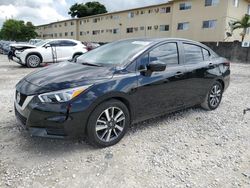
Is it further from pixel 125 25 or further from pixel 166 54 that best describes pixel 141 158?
pixel 125 25

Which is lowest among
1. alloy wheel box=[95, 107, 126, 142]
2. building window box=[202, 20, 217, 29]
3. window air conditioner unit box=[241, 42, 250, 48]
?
alloy wheel box=[95, 107, 126, 142]

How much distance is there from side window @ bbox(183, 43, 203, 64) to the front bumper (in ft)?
7.54

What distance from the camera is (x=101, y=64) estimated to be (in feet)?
11.0

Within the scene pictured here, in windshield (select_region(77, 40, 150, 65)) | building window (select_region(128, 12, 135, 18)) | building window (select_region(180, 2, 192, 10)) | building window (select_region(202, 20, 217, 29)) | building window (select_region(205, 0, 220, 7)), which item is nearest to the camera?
windshield (select_region(77, 40, 150, 65))

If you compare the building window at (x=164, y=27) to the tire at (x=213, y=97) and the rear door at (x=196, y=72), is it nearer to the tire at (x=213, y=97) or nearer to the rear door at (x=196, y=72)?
the tire at (x=213, y=97)

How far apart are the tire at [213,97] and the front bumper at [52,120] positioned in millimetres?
2879

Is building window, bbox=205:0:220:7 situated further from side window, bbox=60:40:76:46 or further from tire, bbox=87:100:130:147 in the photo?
tire, bbox=87:100:130:147

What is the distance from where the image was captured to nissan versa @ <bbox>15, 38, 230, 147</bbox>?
269cm

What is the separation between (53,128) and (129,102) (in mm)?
1086

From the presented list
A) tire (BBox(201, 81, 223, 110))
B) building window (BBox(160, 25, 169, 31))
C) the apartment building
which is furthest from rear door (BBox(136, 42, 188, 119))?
building window (BBox(160, 25, 169, 31))

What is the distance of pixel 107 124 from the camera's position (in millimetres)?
3043

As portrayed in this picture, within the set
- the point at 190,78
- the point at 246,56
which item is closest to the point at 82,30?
the point at 246,56

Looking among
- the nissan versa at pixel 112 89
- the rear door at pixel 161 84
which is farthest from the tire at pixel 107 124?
the rear door at pixel 161 84

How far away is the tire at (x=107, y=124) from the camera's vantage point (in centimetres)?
288
